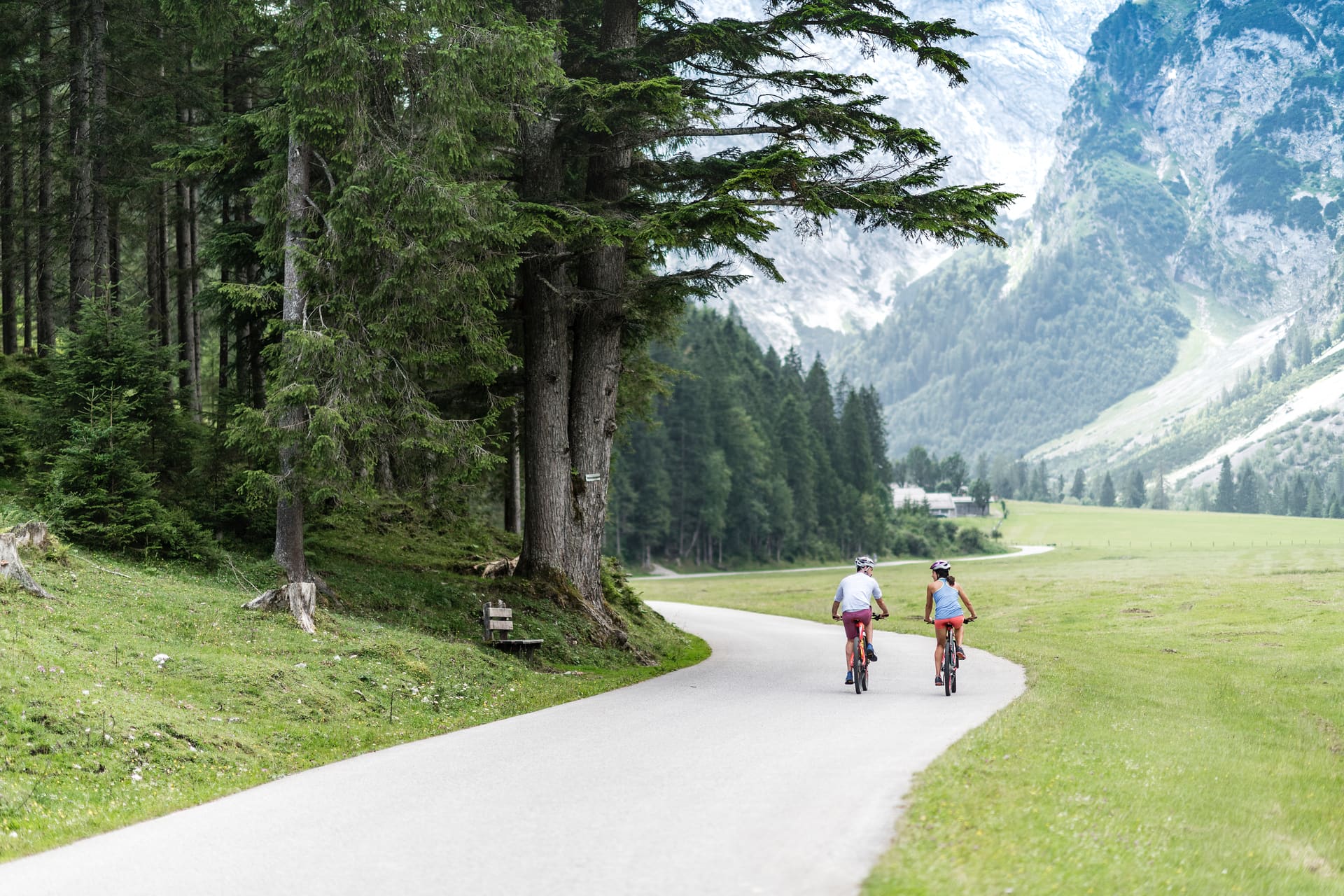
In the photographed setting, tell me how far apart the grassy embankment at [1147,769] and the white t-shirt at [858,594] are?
203cm

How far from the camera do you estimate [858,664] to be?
14969 mm

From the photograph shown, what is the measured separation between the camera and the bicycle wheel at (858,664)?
14977 millimetres

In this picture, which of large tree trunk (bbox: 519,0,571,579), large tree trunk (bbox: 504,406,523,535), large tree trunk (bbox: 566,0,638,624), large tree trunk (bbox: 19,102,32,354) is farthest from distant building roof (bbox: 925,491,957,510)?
large tree trunk (bbox: 519,0,571,579)

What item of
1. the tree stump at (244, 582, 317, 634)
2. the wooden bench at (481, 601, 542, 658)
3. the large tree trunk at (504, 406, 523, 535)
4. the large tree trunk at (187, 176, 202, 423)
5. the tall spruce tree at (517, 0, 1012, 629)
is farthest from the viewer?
the large tree trunk at (187, 176, 202, 423)

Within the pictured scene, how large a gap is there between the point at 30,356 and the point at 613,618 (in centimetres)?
1614

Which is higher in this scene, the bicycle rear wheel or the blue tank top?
the blue tank top

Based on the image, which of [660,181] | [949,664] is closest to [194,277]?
[660,181]

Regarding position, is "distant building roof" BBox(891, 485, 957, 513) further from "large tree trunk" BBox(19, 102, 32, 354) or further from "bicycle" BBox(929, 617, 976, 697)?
"bicycle" BBox(929, 617, 976, 697)

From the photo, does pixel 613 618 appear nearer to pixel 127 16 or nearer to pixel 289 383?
pixel 289 383

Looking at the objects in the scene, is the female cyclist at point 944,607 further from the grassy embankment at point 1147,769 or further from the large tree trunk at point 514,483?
the large tree trunk at point 514,483

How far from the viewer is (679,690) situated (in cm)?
1555

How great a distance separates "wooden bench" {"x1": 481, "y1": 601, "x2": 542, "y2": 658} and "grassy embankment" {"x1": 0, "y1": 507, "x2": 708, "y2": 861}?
0.95 ft

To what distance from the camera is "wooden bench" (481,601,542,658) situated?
56.7 feet

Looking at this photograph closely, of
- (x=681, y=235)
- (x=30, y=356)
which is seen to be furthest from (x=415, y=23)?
(x=30, y=356)
